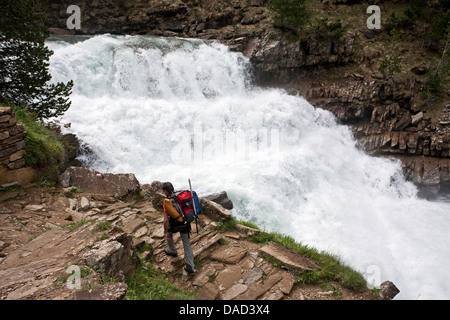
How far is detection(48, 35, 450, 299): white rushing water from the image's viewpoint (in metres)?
11.0

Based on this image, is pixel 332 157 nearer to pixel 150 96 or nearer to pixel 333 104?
pixel 333 104

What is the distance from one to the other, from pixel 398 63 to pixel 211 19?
16.3 m

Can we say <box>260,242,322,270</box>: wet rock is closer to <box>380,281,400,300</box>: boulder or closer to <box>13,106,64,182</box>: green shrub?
<box>380,281,400,300</box>: boulder

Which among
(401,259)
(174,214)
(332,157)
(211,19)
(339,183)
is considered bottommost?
(401,259)

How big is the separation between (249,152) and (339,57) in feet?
42.5

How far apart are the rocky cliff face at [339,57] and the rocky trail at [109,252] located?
50.6 ft

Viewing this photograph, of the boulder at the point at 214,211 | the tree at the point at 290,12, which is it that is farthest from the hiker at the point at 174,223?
the tree at the point at 290,12

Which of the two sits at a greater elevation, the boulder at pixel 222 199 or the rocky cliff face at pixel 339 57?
the rocky cliff face at pixel 339 57

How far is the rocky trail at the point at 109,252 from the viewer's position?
4.05 meters

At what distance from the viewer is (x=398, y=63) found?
20578 mm

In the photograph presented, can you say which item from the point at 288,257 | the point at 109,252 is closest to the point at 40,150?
the point at 109,252

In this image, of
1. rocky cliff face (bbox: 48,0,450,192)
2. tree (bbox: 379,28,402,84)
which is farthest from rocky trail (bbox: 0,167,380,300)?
tree (bbox: 379,28,402,84)

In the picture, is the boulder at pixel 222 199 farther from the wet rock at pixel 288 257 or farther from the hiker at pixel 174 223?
the hiker at pixel 174 223

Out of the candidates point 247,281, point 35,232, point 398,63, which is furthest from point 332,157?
point 35,232
